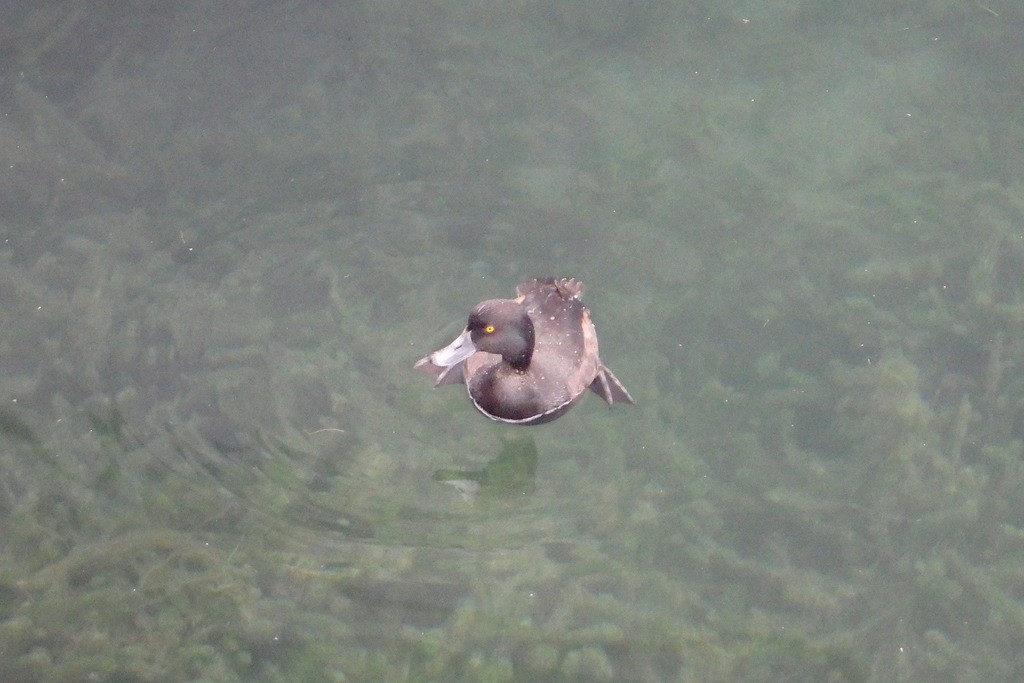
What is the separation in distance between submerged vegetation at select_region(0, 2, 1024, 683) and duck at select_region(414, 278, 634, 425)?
0.67 ft

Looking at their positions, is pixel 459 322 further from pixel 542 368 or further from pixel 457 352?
pixel 457 352

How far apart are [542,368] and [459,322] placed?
0.79 meters

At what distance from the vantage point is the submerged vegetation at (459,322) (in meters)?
5.79

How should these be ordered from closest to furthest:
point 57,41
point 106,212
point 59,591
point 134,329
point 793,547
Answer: point 59,591, point 793,547, point 134,329, point 106,212, point 57,41

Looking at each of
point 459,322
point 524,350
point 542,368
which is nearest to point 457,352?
point 524,350

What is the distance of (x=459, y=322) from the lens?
6.80 meters

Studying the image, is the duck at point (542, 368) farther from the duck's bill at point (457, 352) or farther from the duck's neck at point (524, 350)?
the duck's bill at point (457, 352)

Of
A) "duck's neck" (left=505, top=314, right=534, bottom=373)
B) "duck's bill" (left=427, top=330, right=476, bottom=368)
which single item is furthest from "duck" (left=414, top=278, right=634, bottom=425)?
"duck's bill" (left=427, top=330, right=476, bottom=368)

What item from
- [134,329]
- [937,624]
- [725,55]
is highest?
[725,55]

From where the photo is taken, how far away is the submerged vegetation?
579 cm

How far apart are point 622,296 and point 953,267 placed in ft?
7.43

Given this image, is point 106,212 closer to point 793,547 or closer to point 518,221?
point 518,221

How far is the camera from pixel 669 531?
6148 mm

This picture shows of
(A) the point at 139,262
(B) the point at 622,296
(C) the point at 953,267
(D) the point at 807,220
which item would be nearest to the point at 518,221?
(B) the point at 622,296
